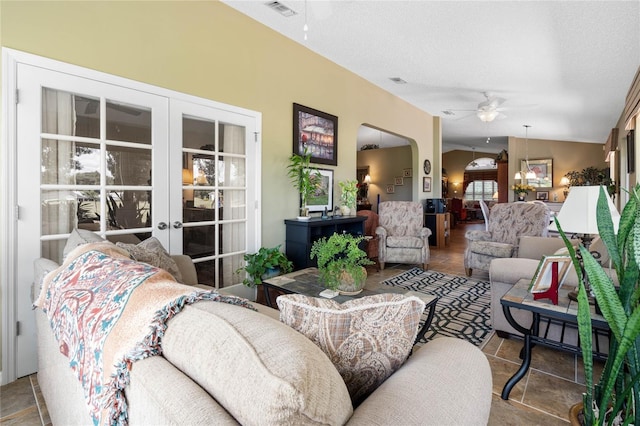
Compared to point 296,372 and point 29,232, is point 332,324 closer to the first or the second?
point 296,372

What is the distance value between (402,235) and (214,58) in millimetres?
3681

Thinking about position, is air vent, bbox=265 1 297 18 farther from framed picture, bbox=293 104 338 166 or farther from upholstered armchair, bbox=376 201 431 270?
upholstered armchair, bbox=376 201 431 270

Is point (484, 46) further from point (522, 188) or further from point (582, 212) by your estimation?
point (522, 188)

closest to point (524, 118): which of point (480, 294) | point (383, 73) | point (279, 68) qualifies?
point (383, 73)

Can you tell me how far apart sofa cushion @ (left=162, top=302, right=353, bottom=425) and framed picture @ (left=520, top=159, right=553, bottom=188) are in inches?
408

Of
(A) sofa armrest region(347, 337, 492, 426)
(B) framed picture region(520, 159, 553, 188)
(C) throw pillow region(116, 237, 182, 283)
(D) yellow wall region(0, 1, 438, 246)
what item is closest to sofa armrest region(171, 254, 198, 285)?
(C) throw pillow region(116, 237, 182, 283)

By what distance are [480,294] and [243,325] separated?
3711 mm

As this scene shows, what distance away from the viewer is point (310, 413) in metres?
0.56

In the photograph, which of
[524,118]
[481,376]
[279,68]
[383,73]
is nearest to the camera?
[481,376]

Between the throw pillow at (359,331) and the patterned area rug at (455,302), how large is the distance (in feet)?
6.11

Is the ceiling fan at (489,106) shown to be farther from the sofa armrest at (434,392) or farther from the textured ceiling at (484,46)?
the sofa armrest at (434,392)

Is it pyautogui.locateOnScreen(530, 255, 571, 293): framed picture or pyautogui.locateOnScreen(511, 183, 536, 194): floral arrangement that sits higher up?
pyautogui.locateOnScreen(511, 183, 536, 194): floral arrangement

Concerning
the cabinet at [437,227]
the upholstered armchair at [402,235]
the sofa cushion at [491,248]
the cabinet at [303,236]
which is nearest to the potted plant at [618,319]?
the cabinet at [303,236]

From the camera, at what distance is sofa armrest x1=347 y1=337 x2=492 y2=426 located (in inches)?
28.2
